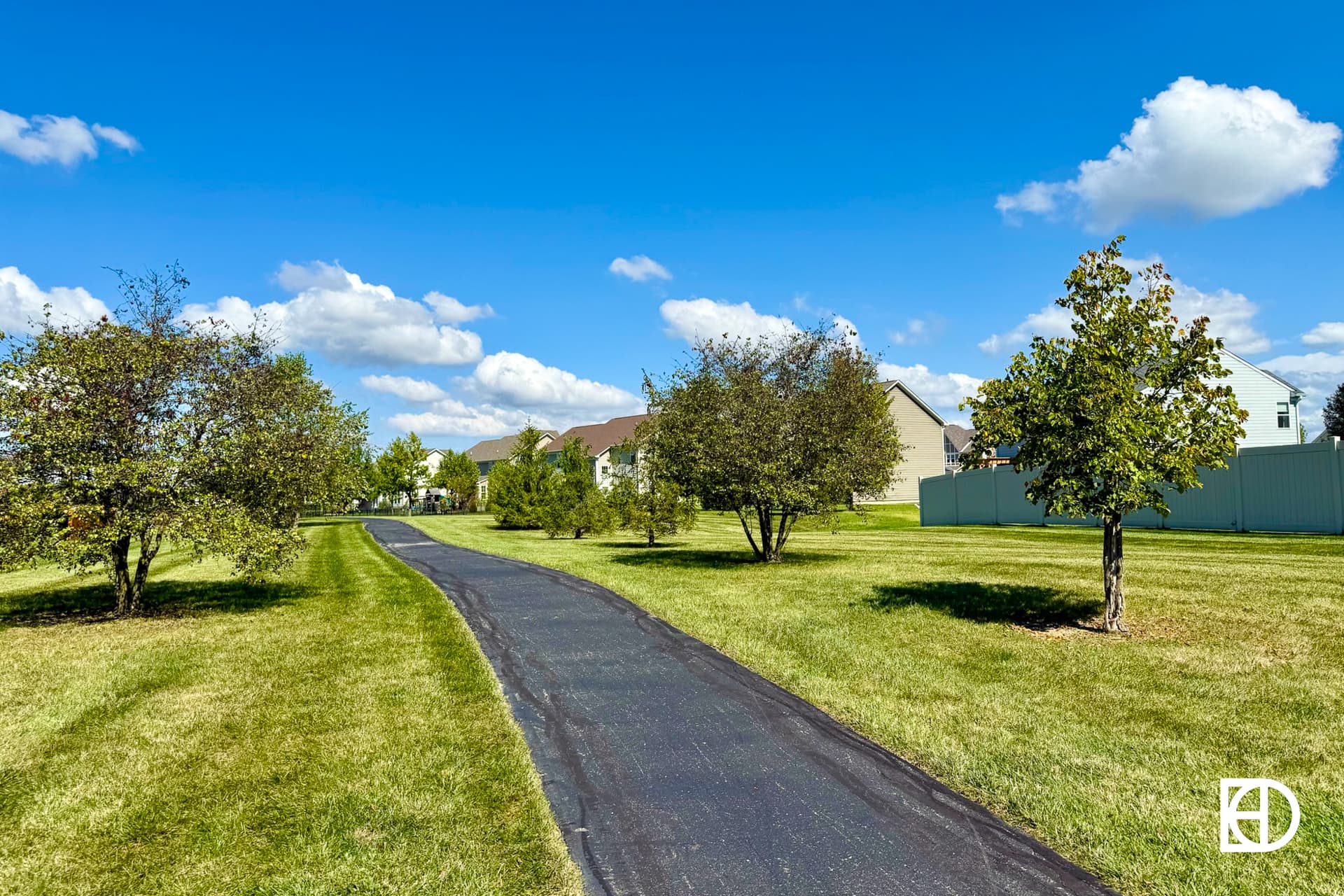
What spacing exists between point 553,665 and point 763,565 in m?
10.5

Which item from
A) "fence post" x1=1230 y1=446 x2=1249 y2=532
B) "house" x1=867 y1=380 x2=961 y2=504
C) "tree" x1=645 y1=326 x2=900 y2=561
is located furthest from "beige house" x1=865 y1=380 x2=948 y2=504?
"tree" x1=645 y1=326 x2=900 y2=561

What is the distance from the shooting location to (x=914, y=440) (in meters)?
61.7

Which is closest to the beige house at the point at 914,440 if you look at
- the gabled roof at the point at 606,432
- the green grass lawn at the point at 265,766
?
the gabled roof at the point at 606,432

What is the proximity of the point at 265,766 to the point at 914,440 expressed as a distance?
198 ft

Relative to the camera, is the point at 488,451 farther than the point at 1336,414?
Yes

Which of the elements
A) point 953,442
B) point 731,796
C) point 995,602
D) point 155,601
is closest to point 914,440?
point 953,442

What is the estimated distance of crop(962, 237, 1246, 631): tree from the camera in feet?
32.0

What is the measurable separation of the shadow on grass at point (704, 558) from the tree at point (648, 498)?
1.51m

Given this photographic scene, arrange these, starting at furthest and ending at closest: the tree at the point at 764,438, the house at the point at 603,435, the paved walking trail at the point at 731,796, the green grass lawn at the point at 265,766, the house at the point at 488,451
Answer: the house at the point at 488,451 → the house at the point at 603,435 → the tree at the point at 764,438 → the green grass lawn at the point at 265,766 → the paved walking trail at the point at 731,796

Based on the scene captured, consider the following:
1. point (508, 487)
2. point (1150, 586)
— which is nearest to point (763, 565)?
point (1150, 586)

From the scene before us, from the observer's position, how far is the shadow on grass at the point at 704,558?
19.6 m

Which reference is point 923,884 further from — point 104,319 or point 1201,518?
point 1201,518

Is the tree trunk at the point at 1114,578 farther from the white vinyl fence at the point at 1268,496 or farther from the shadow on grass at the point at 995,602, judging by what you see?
the white vinyl fence at the point at 1268,496

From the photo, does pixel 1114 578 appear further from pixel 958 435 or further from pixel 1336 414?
pixel 958 435
